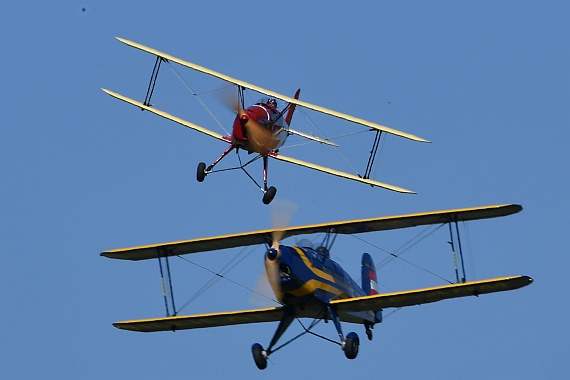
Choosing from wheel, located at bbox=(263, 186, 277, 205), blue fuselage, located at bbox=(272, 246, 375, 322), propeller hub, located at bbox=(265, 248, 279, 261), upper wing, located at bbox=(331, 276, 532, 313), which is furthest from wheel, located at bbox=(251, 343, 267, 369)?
wheel, located at bbox=(263, 186, 277, 205)

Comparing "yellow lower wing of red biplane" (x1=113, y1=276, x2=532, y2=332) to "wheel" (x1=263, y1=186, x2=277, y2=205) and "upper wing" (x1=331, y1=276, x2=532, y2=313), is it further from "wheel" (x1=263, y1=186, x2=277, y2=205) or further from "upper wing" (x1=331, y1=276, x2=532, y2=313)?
"wheel" (x1=263, y1=186, x2=277, y2=205)

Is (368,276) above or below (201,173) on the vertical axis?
below

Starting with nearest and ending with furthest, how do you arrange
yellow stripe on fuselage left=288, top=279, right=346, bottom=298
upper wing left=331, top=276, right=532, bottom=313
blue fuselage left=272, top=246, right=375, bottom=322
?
upper wing left=331, top=276, right=532, bottom=313
blue fuselage left=272, top=246, right=375, bottom=322
yellow stripe on fuselage left=288, top=279, right=346, bottom=298

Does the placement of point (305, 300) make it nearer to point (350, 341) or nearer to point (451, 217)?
point (350, 341)

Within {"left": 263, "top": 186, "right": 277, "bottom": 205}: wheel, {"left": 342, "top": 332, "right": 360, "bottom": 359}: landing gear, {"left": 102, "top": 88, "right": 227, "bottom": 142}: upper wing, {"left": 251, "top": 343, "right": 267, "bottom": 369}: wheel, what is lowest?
{"left": 342, "top": 332, "right": 360, "bottom": 359}: landing gear

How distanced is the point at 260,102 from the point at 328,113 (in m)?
1.97

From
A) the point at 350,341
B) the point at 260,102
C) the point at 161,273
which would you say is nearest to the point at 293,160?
the point at 260,102

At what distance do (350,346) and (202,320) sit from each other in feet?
11.3

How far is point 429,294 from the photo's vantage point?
80.5 ft

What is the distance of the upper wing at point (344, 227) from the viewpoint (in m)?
25.1

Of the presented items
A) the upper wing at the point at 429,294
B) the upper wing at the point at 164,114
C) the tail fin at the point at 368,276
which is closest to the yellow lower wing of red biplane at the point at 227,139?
the upper wing at the point at 164,114

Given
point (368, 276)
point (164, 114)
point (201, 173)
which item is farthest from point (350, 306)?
point (164, 114)

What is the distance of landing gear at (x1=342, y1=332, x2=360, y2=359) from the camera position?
2452 centimetres

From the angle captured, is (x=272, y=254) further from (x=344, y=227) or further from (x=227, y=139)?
(x=227, y=139)
